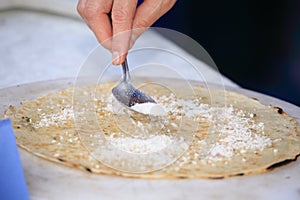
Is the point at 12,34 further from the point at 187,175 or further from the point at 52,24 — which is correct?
the point at 187,175

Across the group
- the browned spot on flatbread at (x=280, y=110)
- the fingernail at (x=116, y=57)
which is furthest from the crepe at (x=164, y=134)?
the fingernail at (x=116, y=57)

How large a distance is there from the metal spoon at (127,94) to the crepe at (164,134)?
0.11 feet

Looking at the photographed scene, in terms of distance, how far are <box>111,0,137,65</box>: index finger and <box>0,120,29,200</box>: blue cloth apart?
53 centimetres

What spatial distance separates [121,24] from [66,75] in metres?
0.84

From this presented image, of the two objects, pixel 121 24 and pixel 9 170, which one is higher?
pixel 121 24

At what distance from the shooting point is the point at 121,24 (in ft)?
4.97

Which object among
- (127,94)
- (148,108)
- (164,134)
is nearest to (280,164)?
(164,134)

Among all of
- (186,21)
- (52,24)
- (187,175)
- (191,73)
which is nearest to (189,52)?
(191,73)

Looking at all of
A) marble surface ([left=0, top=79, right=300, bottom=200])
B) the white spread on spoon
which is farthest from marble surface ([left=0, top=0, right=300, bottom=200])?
the white spread on spoon

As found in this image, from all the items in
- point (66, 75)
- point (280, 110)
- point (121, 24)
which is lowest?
point (66, 75)

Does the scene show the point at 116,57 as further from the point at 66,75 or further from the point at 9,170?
the point at 66,75

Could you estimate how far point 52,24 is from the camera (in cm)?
312

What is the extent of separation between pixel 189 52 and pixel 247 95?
73 cm

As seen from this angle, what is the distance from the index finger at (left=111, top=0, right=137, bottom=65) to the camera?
1493mm
